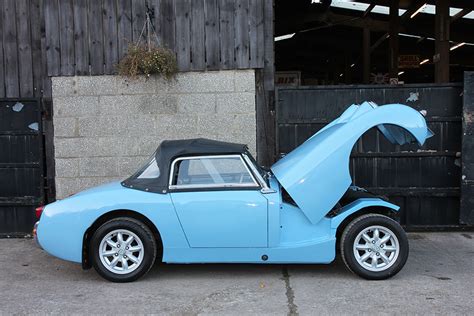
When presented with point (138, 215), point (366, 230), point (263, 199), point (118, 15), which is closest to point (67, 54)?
point (118, 15)

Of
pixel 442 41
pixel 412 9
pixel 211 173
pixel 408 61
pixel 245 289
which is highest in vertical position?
pixel 412 9

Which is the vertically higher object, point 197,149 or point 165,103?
point 165,103

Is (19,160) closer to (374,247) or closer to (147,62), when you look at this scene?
(147,62)

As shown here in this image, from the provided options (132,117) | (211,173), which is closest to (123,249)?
(211,173)

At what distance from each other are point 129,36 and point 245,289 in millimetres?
4403

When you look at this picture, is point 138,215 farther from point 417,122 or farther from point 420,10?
point 420,10

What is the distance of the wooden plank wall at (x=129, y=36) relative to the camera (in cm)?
756

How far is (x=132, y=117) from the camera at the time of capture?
7645mm

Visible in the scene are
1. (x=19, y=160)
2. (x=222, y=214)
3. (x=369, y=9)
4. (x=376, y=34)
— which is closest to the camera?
(x=222, y=214)

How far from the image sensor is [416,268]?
227 inches

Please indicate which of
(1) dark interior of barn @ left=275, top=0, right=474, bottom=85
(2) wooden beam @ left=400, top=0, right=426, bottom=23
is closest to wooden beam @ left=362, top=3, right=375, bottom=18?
(1) dark interior of barn @ left=275, top=0, right=474, bottom=85

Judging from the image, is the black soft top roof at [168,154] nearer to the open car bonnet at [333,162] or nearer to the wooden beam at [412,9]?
the open car bonnet at [333,162]

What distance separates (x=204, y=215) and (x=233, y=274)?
0.87 metres

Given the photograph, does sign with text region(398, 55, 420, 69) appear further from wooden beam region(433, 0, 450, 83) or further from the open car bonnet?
the open car bonnet
